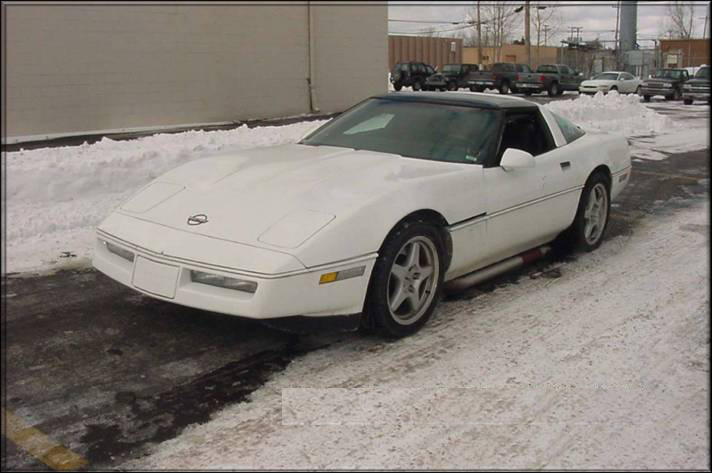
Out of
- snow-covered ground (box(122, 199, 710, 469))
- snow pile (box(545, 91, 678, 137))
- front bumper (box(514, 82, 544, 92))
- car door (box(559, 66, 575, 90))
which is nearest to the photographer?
snow-covered ground (box(122, 199, 710, 469))

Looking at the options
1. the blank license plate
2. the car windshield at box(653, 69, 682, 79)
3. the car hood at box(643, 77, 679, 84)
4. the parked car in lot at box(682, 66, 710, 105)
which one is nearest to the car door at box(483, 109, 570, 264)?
the blank license plate

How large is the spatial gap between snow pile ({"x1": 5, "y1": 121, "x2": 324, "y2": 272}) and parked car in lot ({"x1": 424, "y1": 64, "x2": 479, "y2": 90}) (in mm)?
26882

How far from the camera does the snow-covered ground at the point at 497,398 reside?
2.85 metres

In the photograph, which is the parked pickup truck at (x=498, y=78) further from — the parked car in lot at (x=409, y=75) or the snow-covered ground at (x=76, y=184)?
the snow-covered ground at (x=76, y=184)

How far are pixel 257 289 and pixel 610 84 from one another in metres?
32.3

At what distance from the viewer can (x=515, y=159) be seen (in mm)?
4605

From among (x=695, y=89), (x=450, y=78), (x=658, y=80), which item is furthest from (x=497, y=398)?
(x=450, y=78)

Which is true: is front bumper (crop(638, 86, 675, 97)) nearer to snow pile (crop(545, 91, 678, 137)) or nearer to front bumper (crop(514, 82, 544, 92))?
front bumper (crop(514, 82, 544, 92))

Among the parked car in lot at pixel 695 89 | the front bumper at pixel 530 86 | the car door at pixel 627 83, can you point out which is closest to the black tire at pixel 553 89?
the front bumper at pixel 530 86

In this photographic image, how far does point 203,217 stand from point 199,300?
0.51m

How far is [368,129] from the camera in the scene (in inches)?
201

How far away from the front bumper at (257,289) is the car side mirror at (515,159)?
4.40 ft

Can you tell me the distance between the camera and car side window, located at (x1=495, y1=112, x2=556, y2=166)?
16.2 ft

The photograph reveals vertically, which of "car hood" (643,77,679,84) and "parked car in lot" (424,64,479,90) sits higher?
"parked car in lot" (424,64,479,90)
